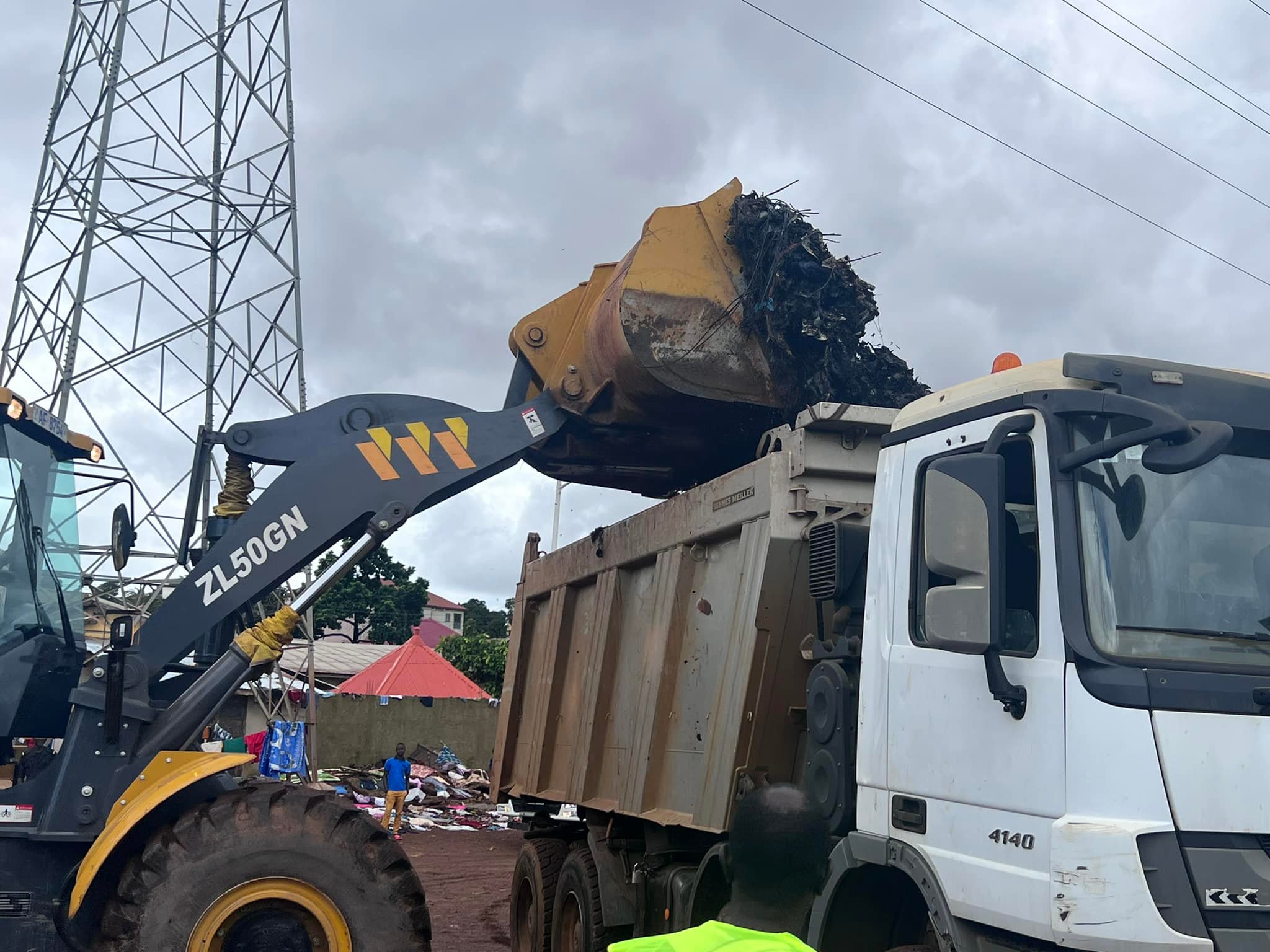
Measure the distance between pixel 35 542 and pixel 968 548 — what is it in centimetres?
470

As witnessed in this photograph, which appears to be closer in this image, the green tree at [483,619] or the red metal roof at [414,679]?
the red metal roof at [414,679]

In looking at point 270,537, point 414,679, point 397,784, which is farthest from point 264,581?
point 414,679

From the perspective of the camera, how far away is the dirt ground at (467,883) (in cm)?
999

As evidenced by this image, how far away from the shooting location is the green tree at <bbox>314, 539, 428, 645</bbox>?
159 ft

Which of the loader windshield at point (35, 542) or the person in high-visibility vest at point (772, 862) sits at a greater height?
the loader windshield at point (35, 542)

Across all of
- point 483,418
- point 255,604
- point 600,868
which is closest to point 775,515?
point 483,418

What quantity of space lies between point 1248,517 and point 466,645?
31627 mm

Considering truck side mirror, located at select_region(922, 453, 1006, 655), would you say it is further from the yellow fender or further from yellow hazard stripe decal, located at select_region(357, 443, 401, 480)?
the yellow fender

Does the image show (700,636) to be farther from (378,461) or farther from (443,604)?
(443,604)

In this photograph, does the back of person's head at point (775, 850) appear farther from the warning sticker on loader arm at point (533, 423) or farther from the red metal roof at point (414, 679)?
the red metal roof at point (414, 679)

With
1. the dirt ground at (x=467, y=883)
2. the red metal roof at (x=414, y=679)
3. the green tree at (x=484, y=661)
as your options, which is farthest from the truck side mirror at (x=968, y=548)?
the green tree at (x=484, y=661)

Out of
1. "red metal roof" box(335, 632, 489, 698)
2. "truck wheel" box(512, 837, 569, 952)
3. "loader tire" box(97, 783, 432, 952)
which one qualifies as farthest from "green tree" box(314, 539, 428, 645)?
"loader tire" box(97, 783, 432, 952)

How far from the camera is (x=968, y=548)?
3275 mm

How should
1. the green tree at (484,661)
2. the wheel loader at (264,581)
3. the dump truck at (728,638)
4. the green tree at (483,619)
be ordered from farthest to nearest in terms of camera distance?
the green tree at (483,619) → the green tree at (484,661) → the wheel loader at (264,581) → the dump truck at (728,638)
